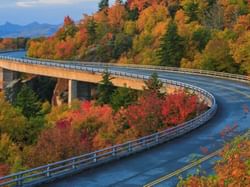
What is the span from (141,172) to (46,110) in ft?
216

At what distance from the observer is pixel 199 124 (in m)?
40.6

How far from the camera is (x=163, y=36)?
99125mm

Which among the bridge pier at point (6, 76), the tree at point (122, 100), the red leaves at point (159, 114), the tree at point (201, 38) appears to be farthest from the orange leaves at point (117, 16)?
the red leaves at point (159, 114)

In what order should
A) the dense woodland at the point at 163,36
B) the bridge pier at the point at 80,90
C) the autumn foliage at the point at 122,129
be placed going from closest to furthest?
1. the autumn foliage at the point at 122,129
2. the dense woodland at the point at 163,36
3. the bridge pier at the point at 80,90

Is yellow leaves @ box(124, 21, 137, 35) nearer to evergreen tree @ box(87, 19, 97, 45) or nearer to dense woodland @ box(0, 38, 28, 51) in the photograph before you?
evergreen tree @ box(87, 19, 97, 45)

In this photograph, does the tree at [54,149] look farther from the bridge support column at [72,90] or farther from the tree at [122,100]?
the bridge support column at [72,90]

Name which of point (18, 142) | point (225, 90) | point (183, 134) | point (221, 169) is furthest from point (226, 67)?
point (221, 169)

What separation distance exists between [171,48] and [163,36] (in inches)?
187

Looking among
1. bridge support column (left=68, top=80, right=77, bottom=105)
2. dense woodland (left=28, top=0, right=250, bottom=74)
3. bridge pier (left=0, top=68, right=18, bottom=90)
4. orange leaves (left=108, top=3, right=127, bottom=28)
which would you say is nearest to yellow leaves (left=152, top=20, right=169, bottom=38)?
dense woodland (left=28, top=0, right=250, bottom=74)

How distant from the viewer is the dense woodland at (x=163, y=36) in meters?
86.0

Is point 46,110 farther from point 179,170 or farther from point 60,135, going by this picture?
point 179,170

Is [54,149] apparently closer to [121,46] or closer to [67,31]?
[121,46]

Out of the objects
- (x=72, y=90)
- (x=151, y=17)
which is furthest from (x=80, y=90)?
(x=151, y=17)

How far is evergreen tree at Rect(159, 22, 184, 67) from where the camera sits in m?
95.0
